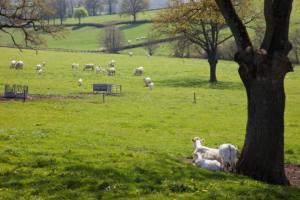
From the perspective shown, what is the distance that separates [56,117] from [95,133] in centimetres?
651

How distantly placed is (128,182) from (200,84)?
46.3m

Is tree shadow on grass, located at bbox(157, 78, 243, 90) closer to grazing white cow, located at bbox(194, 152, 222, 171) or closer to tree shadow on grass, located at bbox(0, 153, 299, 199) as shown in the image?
grazing white cow, located at bbox(194, 152, 222, 171)

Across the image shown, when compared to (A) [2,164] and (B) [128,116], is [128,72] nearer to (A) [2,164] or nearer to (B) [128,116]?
(B) [128,116]

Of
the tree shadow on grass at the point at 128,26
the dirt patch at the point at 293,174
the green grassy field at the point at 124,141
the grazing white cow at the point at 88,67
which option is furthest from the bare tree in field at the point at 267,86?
the tree shadow on grass at the point at 128,26

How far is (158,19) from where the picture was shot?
57.4 metres

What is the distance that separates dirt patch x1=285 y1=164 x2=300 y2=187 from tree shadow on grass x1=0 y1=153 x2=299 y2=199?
2.56m

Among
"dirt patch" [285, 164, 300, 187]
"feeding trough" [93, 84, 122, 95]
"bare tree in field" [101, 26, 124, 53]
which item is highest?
"bare tree in field" [101, 26, 124, 53]

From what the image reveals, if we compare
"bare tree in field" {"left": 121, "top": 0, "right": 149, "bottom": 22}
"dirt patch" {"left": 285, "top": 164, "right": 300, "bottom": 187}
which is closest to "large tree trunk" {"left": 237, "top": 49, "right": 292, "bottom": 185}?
"dirt patch" {"left": 285, "top": 164, "right": 300, "bottom": 187}

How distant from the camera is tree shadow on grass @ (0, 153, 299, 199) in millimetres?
11719

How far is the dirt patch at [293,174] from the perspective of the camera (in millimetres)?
15945

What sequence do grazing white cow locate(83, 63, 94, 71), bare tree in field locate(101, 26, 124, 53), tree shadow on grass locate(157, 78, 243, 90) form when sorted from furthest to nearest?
bare tree in field locate(101, 26, 124, 53)
grazing white cow locate(83, 63, 94, 71)
tree shadow on grass locate(157, 78, 243, 90)

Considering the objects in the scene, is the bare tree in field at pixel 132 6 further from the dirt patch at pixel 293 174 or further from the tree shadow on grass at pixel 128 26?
the dirt patch at pixel 293 174

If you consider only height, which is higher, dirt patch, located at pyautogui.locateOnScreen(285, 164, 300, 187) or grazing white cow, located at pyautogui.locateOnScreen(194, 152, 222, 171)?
grazing white cow, located at pyautogui.locateOnScreen(194, 152, 222, 171)

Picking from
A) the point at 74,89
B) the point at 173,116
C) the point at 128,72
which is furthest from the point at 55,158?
the point at 128,72
